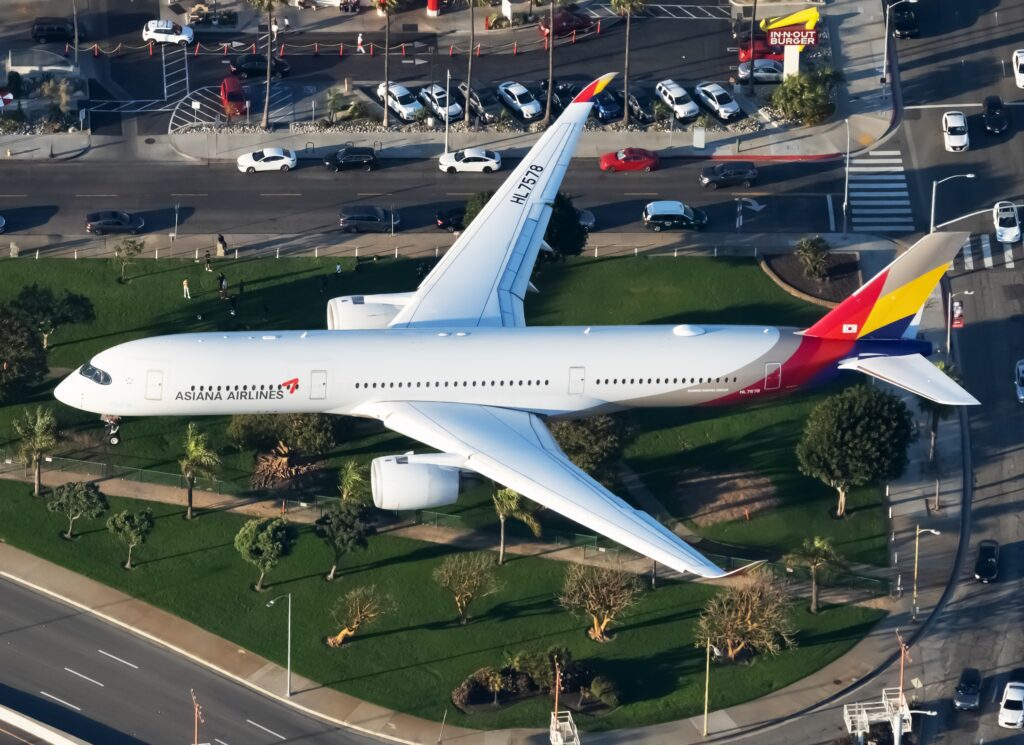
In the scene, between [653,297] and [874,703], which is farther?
[653,297]

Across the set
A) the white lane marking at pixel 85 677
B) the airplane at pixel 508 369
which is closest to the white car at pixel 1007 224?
the airplane at pixel 508 369

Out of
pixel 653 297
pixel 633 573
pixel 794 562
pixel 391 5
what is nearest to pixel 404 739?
pixel 633 573

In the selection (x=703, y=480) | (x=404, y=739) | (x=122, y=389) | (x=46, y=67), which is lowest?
(x=404, y=739)

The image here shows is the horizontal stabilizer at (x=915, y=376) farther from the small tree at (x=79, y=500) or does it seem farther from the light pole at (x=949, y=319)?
the small tree at (x=79, y=500)

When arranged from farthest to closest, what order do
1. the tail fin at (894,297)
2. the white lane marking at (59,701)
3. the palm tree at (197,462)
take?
the palm tree at (197,462) < the tail fin at (894,297) < the white lane marking at (59,701)

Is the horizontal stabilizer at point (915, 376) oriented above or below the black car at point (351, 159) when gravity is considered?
below

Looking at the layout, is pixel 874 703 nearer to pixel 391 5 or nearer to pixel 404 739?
pixel 404 739

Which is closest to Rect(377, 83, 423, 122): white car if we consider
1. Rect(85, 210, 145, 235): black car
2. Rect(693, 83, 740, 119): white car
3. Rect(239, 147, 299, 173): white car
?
Rect(239, 147, 299, 173): white car
